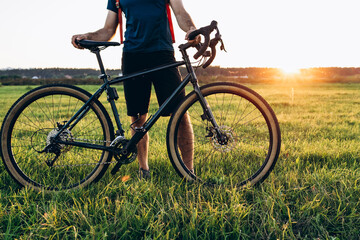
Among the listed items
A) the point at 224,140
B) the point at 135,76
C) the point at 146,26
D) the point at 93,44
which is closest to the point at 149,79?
the point at 135,76

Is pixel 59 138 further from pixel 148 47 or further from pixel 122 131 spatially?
pixel 148 47

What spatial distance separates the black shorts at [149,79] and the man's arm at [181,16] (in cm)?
31

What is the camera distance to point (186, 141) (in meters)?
3.03

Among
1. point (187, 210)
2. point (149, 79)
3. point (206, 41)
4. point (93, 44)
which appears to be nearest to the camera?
point (187, 210)

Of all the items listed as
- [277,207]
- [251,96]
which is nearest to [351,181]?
[277,207]

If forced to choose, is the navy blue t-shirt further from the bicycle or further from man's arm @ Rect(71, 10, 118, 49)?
the bicycle

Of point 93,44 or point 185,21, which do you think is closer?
point 93,44

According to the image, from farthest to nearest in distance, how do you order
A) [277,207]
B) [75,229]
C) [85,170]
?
[85,170]
[277,207]
[75,229]

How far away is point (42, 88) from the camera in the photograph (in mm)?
2727

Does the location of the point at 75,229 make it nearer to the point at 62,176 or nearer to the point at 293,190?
the point at 62,176

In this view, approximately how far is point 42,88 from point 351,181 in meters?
3.26

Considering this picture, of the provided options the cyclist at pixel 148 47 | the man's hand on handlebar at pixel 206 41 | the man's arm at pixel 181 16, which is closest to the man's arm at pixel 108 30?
the cyclist at pixel 148 47

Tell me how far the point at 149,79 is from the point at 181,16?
2.41 ft

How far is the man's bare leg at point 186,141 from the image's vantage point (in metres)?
2.99
